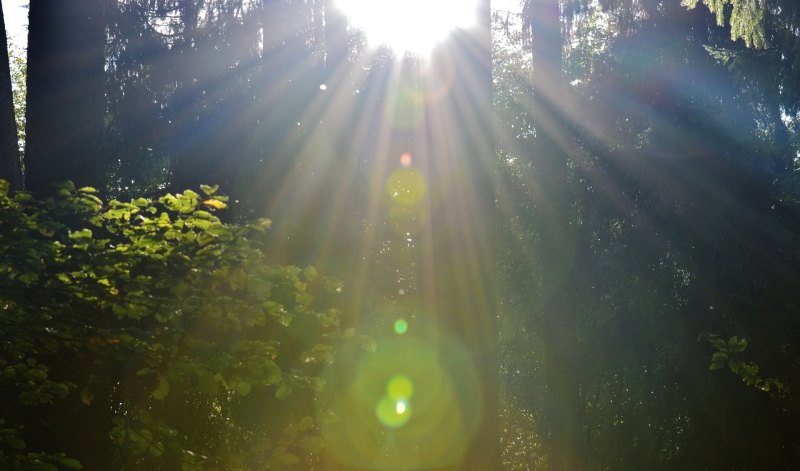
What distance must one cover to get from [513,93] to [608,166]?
8.84ft

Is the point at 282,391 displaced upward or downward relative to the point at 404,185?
downward

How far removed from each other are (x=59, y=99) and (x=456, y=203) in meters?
2.93

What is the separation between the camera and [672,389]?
11.7 m

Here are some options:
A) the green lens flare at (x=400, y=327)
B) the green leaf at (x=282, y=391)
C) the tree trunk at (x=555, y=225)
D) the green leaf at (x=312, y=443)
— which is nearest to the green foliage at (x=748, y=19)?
the green leaf at (x=312, y=443)

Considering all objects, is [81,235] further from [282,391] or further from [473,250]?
[473,250]

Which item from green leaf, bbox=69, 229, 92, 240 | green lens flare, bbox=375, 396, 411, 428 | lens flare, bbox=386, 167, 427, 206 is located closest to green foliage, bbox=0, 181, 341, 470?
green leaf, bbox=69, 229, 92, 240

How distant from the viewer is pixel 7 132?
5996mm

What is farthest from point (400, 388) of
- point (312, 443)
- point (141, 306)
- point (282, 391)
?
point (141, 306)

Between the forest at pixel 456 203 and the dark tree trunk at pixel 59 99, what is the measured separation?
0.06 feet

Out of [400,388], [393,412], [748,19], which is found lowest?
[393,412]

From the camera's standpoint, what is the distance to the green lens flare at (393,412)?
1061 centimetres

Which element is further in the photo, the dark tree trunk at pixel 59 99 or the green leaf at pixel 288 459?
the dark tree trunk at pixel 59 99

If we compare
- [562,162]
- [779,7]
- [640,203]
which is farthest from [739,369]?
[562,162]

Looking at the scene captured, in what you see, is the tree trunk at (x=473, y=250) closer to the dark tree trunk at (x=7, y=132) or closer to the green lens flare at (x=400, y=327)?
the dark tree trunk at (x=7, y=132)
